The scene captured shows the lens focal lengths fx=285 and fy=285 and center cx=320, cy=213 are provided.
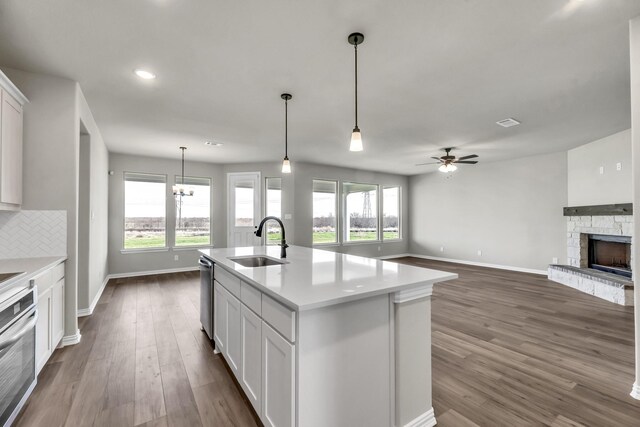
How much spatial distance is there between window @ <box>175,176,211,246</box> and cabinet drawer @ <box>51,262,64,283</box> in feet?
12.6

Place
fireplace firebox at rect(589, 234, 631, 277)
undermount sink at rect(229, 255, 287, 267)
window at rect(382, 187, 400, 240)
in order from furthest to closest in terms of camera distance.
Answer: window at rect(382, 187, 400, 240)
fireplace firebox at rect(589, 234, 631, 277)
undermount sink at rect(229, 255, 287, 267)

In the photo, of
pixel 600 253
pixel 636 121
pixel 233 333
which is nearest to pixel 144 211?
pixel 233 333

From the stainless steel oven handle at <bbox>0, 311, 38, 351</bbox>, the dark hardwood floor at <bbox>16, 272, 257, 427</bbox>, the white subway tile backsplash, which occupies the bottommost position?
the dark hardwood floor at <bbox>16, 272, 257, 427</bbox>

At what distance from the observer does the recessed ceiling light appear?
8.45 ft

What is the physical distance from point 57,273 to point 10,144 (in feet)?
3.78

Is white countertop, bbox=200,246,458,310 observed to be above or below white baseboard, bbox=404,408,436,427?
above

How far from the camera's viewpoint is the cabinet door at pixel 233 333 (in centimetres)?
205

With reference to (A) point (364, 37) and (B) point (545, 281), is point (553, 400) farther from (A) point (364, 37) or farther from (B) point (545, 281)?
(B) point (545, 281)

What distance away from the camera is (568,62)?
7.98 ft

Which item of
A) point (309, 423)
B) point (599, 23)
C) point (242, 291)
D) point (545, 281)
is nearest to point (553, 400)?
point (309, 423)

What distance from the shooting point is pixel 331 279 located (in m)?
1.70

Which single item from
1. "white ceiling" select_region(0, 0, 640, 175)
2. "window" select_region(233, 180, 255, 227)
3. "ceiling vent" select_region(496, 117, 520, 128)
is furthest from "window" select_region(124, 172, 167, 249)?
"ceiling vent" select_region(496, 117, 520, 128)

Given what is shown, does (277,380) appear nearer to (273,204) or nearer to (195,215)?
(273,204)

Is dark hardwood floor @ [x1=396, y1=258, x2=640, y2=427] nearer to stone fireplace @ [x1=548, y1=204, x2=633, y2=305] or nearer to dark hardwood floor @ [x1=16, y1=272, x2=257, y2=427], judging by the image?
stone fireplace @ [x1=548, y1=204, x2=633, y2=305]
